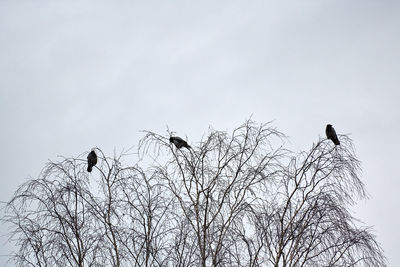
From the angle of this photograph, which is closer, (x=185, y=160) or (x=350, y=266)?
(x=350, y=266)

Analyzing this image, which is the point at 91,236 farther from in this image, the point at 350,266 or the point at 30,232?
the point at 350,266

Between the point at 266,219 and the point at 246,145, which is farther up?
the point at 246,145

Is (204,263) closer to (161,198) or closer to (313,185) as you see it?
(161,198)

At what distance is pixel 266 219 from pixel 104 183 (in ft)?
7.20

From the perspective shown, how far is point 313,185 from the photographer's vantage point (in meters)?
6.24

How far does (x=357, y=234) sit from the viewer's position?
5824 mm

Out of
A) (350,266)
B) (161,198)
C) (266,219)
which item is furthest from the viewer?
(161,198)

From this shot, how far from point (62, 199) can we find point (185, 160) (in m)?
1.67

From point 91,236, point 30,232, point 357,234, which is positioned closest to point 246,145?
point 357,234

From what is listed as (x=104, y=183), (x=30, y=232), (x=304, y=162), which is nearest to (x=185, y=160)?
(x=104, y=183)

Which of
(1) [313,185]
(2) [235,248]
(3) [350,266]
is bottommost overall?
(3) [350,266]

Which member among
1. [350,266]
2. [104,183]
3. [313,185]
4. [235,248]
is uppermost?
[104,183]

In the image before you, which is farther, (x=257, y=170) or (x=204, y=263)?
(x=257, y=170)

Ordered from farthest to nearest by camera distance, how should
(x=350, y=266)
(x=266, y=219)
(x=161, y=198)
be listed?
(x=161, y=198) → (x=266, y=219) → (x=350, y=266)
